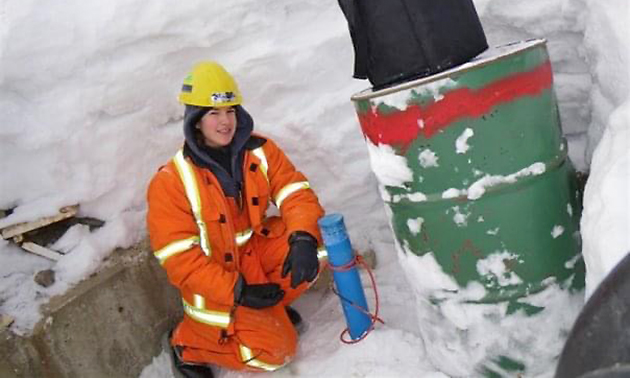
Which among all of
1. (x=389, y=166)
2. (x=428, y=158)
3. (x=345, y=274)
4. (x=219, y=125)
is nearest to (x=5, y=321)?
(x=219, y=125)

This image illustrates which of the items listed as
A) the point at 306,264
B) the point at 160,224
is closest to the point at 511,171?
the point at 306,264

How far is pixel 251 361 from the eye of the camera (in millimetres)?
2799

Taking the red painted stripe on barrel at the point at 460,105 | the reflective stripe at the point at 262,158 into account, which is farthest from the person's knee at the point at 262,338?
the red painted stripe on barrel at the point at 460,105

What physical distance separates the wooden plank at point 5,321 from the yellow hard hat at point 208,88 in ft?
3.65

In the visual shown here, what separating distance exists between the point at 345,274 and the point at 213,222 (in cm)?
60

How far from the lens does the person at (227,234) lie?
272 centimetres

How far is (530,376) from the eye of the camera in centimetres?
230

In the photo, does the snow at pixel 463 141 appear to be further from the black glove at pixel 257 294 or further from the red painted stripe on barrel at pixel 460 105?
the black glove at pixel 257 294

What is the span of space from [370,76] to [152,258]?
1425 millimetres

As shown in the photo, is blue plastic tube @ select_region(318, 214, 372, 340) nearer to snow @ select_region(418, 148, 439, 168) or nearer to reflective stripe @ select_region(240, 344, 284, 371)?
reflective stripe @ select_region(240, 344, 284, 371)

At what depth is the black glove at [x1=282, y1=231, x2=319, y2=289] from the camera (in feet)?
8.78

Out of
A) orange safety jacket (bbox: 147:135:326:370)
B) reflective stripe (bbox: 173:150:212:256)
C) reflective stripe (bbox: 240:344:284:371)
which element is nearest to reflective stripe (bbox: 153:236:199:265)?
orange safety jacket (bbox: 147:135:326:370)

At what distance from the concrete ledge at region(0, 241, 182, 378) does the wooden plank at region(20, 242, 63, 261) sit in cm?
18

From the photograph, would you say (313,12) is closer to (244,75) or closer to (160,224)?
(244,75)
